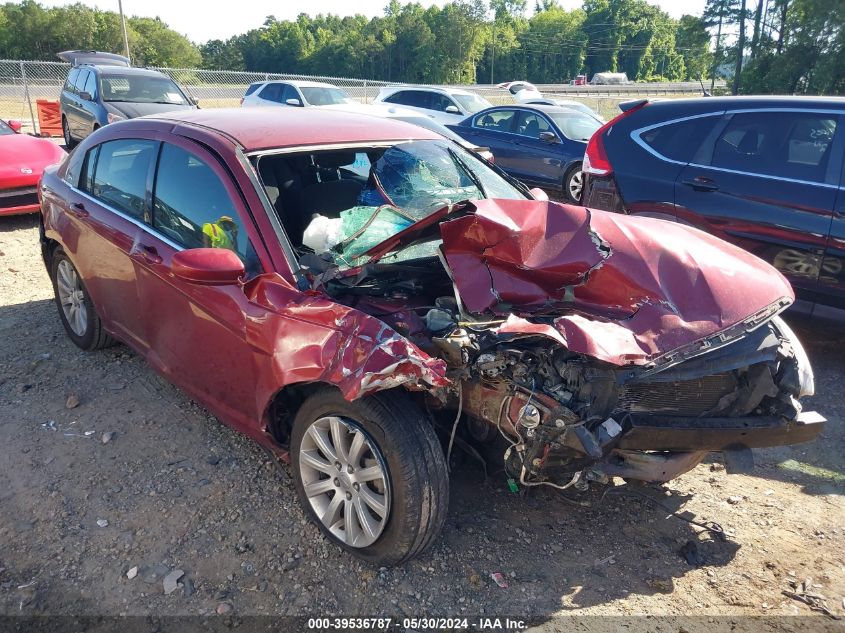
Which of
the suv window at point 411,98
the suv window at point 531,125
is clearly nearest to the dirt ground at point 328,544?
the suv window at point 531,125

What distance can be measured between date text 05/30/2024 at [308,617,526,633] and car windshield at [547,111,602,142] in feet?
30.3

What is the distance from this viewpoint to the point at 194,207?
329cm

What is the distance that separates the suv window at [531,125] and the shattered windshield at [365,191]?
7321 mm

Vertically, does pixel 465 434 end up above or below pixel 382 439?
below

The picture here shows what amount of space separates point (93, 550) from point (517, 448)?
6.20ft

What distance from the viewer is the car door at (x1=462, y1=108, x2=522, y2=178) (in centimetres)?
1102

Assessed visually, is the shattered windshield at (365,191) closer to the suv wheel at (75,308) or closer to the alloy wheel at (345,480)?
the alloy wheel at (345,480)

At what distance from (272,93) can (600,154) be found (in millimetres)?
12284

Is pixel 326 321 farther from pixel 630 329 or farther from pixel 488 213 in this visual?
A: pixel 630 329

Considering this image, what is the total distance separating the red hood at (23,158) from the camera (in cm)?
777

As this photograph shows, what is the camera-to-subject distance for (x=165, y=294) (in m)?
3.44

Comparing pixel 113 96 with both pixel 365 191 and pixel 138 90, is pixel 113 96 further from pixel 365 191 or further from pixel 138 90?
pixel 365 191

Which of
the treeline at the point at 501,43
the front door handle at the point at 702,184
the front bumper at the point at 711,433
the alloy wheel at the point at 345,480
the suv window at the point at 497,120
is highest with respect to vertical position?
the treeline at the point at 501,43

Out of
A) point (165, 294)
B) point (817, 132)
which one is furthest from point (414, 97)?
point (165, 294)
